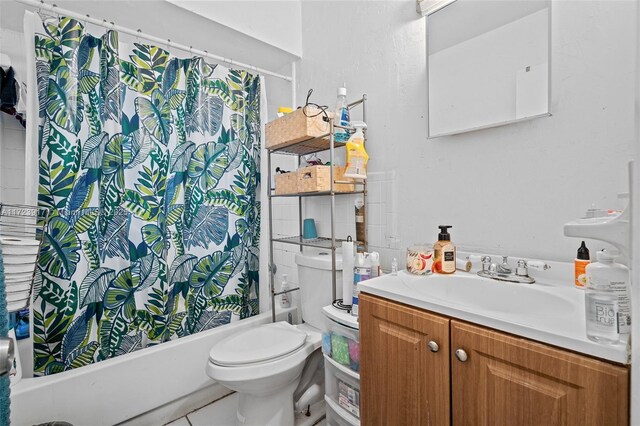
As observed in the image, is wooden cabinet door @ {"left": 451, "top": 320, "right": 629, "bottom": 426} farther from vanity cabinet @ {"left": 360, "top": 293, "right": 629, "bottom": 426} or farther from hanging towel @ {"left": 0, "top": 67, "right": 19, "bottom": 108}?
hanging towel @ {"left": 0, "top": 67, "right": 19, "bottom": 108}

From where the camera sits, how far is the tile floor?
1.48 metres

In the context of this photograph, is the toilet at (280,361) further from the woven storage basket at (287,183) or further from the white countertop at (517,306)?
the white countertop at (517,306)

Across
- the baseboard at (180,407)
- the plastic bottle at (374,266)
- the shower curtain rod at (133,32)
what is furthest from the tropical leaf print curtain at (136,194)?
the plastic bottle at (374,266)

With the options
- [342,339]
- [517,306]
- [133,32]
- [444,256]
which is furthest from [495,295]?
[133,32]

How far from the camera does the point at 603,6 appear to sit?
0.86 metres

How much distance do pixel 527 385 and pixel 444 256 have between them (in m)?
0.50

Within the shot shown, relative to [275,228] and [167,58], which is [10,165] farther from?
[275,228]

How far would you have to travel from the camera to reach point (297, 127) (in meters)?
1.45

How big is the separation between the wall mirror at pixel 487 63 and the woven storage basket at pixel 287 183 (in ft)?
2.32

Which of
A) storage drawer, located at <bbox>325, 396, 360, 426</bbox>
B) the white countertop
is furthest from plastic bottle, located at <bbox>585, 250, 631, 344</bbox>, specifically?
storage drawer, located at <bbox>325, 396, 360, 426</bbox>

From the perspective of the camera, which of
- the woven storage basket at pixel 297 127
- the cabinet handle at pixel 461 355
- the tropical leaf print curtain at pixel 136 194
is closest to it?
the cabinet handle at pixel 461 355

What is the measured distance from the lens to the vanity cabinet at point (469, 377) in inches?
21.7

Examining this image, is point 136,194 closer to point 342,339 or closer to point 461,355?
point 342,339

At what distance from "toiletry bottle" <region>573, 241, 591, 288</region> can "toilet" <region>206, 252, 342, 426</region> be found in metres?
0.87
